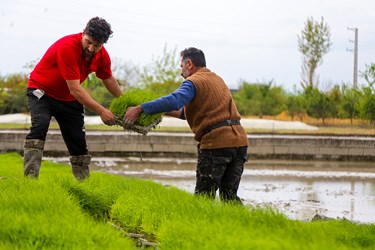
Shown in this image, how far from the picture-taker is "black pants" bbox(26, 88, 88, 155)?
8.03m

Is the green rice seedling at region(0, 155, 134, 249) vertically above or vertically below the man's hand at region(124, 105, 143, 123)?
below

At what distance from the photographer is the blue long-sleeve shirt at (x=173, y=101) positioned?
6.38 meters

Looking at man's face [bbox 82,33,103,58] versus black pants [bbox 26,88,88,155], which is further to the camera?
black pants [bbox 26,88,88,155]

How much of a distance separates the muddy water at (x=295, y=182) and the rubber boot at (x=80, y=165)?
2.07 meters

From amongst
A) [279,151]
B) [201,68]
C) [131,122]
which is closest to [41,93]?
[131,122]

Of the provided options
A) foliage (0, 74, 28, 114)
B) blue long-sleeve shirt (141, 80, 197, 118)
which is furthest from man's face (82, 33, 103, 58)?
foliage (0, 74, 28, 114)

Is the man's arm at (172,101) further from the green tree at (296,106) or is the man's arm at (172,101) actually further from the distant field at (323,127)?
the green tree at (296,106)

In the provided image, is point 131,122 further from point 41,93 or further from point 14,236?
point 14,236

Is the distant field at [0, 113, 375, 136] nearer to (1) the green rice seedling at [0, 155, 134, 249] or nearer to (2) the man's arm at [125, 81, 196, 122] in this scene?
(2) the man's arm at [125, 81, 196, 122]

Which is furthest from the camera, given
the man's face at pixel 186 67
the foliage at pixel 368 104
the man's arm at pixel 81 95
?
the foliage at pixel 368 104

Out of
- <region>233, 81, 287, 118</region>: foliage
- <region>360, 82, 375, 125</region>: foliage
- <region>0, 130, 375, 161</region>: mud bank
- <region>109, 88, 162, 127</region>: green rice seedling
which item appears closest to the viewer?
<region>109, 88, 162, 127</region>: green rice seedling

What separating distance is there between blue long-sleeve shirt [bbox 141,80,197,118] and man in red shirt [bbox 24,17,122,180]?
39.9 inches

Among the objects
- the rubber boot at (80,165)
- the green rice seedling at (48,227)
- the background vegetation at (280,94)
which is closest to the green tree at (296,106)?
the background vegetation at (280,94)

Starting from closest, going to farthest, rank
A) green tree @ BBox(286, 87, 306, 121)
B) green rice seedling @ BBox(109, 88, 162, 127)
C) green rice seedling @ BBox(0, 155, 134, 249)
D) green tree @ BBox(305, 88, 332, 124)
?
green rice seedling @ BBox(0, 155, 134, 249), green rice seedling @ BBox(109, 88, 162, 127), green tree @ BBox(305, 88, 332, 124), green tree @ BBox(286, 87, 306, 121)
